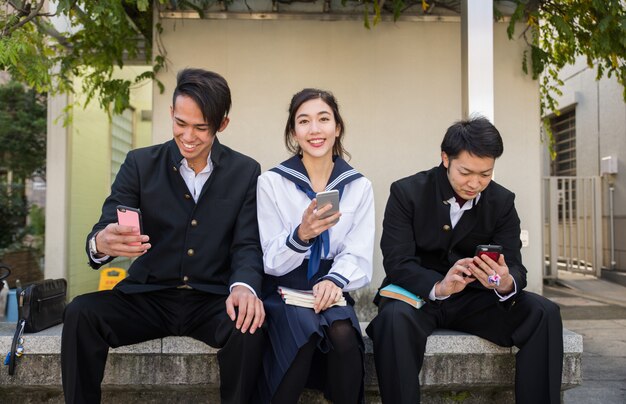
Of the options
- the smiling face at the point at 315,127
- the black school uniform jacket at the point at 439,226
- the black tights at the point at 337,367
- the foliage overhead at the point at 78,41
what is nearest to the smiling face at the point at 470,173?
the black school uniform jacket at the point at 439,226

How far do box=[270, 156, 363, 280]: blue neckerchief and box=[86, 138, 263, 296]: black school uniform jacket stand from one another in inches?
10.1

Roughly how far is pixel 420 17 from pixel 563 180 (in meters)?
6.58

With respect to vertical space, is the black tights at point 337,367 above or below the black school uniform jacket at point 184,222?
below

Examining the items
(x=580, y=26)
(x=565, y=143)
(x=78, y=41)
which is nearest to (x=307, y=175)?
(x=580, y=26)

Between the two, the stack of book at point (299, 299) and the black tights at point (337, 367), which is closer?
the black tights at point (337, 367)

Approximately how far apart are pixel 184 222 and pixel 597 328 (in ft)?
17.5

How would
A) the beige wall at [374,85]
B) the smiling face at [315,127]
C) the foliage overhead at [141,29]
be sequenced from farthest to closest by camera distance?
the beige wall at [374,85]
the foliage overhead at [141,29]
the smiling face at [315,127]

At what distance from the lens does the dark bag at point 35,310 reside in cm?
301

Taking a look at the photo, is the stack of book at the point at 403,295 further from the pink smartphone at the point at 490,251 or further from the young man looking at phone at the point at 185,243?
the young man looking at phone at the point at 185,243

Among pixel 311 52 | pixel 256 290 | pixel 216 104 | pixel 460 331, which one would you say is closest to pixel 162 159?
pixel 216 104

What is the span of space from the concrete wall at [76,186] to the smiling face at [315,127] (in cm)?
417

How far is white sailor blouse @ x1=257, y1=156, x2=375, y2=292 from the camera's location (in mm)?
2947

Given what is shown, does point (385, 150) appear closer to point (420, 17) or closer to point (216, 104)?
point (420, 17)

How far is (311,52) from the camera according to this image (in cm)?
582
